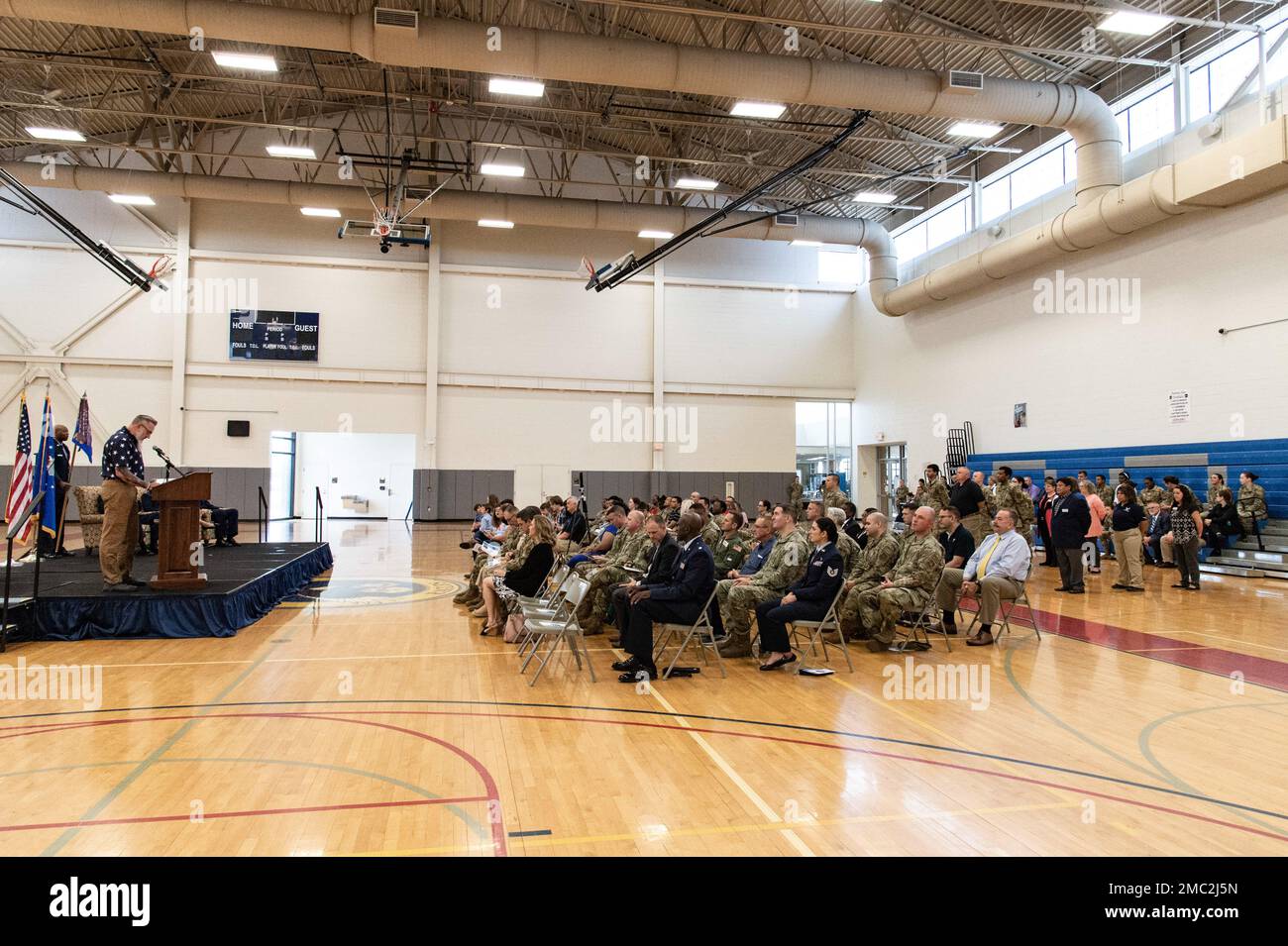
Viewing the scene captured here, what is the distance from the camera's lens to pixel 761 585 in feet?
21.8

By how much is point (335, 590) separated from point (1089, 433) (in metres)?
14.4

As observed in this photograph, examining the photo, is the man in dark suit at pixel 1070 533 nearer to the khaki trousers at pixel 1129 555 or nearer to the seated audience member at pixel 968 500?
the khaki trousers at pixel 1129 555

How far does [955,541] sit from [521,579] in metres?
4.57

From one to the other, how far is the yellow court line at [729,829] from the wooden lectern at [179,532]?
5848 mm

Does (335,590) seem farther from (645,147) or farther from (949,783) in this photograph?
(645,147)

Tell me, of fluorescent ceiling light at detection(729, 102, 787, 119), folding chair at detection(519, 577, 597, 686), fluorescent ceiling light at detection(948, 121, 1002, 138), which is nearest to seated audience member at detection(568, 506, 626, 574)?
folding chair at detection(519, 577, 597, 686)

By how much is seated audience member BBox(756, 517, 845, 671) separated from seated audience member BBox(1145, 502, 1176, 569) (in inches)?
331

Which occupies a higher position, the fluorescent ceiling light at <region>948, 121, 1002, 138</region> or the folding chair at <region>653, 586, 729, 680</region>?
the fluorescent ceiling light at <region>948, 121, 1002, 138</region>

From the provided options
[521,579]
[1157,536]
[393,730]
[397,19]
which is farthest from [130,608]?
[1157,536]

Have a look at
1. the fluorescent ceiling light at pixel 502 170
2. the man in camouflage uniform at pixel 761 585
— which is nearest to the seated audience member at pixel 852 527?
the man in camouflage uniform at pixel 761 585

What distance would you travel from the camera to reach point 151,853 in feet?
9.74

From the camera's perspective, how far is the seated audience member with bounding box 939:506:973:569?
800cm

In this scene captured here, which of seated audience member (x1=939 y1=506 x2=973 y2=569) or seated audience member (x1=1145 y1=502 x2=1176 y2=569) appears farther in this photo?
seated audience member (x1=1145 y1=502 x2=1176 y2=569)

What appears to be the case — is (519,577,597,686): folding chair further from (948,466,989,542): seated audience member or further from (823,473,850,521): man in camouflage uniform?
(948,466,989,542): seated audience member
